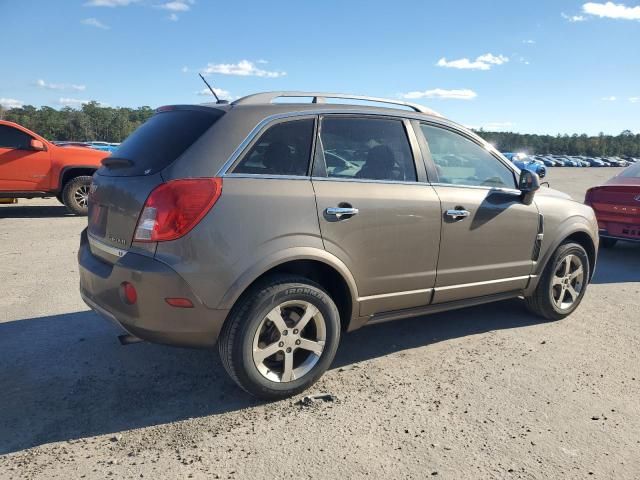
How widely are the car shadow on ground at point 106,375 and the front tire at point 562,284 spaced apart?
0.28 m

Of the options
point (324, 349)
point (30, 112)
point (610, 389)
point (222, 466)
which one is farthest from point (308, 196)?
point (30, 112)

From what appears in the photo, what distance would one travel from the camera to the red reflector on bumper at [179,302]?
2.83 meters

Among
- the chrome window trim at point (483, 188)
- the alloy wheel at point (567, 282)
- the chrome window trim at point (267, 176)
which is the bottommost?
the alloy wheel at point (567, 282)

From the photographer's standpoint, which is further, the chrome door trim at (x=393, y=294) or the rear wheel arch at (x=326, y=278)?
the chrome door trim at (x=393, y=294)

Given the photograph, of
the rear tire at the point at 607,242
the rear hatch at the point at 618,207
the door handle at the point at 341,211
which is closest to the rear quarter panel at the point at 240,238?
the door handle at the point at 341,211

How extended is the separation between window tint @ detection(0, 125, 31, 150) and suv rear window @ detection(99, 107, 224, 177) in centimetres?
747

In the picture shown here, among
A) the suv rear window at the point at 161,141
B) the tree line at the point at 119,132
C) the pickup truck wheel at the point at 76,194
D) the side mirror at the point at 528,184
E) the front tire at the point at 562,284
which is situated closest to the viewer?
the suv rear window at the point at 161,141

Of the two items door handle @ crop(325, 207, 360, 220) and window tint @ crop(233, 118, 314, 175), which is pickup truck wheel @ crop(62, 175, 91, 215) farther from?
door handle @ crop(325, 207, 360, 220)

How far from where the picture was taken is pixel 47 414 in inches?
118

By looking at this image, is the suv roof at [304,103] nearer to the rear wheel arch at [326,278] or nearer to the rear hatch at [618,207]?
the rear wheel arch at [326,278]

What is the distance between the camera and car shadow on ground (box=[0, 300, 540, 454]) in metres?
2.94

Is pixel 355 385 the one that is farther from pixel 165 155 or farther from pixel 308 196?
pixel 165 155

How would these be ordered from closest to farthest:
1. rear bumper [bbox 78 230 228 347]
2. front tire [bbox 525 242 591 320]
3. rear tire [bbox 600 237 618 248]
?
1. rear bumper [bbox 78 230 228 347]
2. front tire [bbox 525 242 591 320]
3. rear tire [bbox 600 237 618 248]

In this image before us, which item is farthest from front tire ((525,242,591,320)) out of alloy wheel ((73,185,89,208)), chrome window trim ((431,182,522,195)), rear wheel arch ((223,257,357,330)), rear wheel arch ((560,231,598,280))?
alloy wheel ((73,185,89,208))
